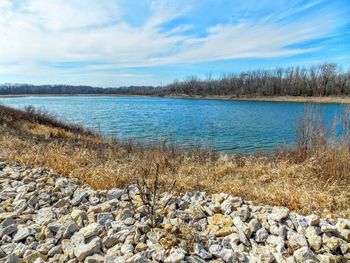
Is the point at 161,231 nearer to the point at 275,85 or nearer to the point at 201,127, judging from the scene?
the point at 201,127

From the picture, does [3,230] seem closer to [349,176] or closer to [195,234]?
[195,234]

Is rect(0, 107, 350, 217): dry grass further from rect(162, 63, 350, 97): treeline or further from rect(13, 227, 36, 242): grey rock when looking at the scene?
rect(162, 63, 350, 97): treeline

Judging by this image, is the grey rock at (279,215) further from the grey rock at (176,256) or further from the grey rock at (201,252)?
the grey rock at (176,256)

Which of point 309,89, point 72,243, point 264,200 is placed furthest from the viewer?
point 309,89

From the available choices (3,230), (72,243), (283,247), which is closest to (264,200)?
(283,247)

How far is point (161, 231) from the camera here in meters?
3.27

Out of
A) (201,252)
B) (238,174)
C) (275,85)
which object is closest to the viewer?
(201,252)

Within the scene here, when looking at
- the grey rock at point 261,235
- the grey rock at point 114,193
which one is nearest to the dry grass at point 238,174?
the grey rock at point 114,193

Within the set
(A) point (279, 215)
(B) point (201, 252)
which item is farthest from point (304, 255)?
(B) point (201, 252)

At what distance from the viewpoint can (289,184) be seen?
5090mm

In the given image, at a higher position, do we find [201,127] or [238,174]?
[238,174]

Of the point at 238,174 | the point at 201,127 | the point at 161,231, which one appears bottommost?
the point at 201,127

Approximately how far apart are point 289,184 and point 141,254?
3.38 m

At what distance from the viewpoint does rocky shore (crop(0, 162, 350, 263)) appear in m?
2.93
